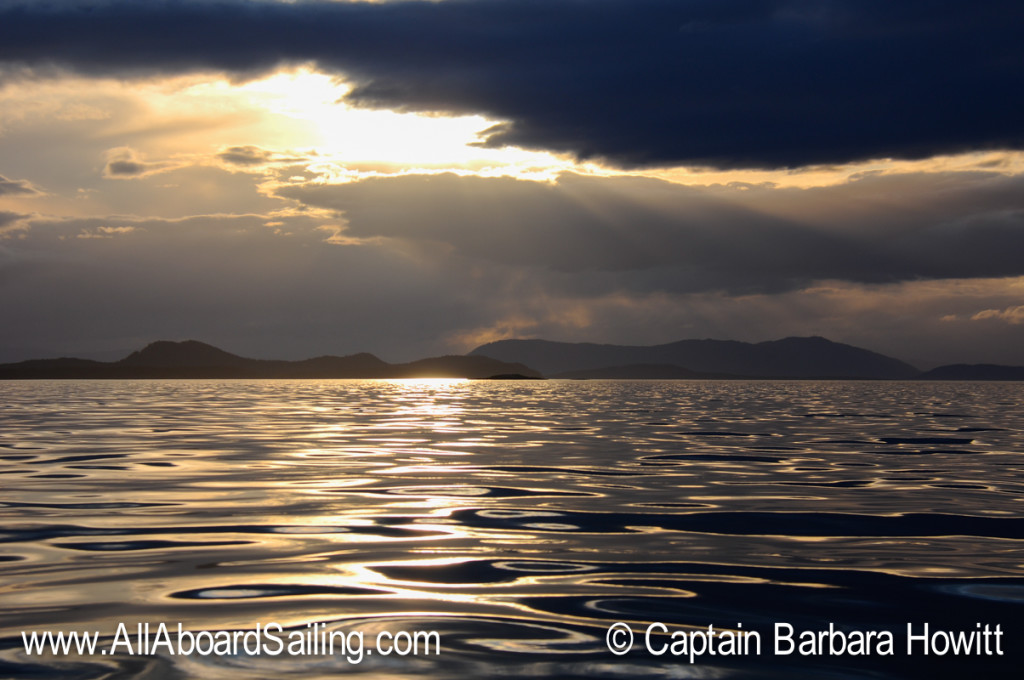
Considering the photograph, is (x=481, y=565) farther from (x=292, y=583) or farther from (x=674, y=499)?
(x=674, y=499)

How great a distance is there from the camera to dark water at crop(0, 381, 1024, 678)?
7.24 metres

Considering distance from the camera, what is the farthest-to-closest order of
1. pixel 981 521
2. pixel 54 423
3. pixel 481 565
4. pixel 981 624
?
pixel 54 423 < pixel 981 521 < pixel 481 565 < pixel 981 624

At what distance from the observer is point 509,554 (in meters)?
11.1

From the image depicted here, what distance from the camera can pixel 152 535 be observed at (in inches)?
482

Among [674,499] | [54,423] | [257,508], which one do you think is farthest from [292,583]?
[54,423]

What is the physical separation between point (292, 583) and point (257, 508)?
17.4 ft

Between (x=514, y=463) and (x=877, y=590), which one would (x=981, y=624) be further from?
(x=514, y=463)

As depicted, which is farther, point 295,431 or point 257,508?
point 295,431

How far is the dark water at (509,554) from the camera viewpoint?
7.24m

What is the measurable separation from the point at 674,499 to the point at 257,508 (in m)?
6.62

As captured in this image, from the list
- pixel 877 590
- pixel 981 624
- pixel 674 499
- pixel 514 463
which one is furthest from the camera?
pixel 514 463

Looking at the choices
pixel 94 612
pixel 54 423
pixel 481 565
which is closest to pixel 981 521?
pixel 481 565

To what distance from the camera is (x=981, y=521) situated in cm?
1370

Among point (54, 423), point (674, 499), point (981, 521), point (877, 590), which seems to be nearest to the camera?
point (877, 590)
